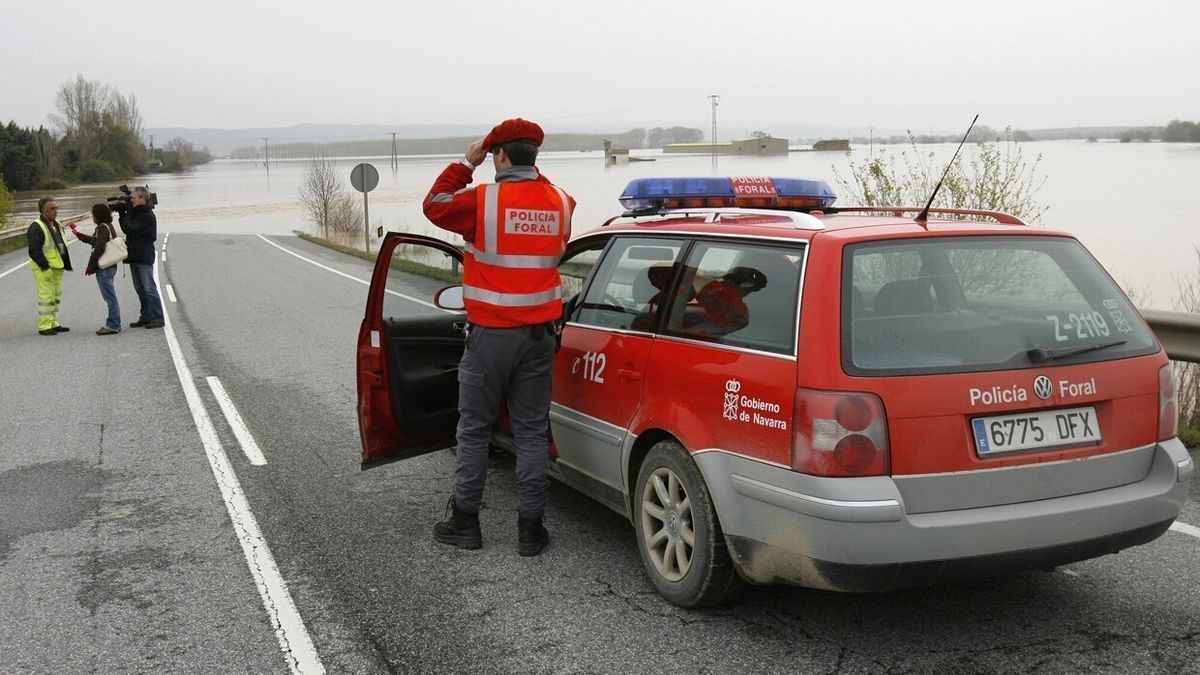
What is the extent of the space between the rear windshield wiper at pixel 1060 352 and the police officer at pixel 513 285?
77.6 inches

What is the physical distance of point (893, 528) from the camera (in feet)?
10.3

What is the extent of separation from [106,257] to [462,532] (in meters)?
10.0

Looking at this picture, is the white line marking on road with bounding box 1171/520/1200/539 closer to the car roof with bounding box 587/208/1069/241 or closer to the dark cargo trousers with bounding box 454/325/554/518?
the car roof with bounding box 587/208/1069/241

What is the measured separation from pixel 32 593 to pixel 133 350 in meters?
7.48

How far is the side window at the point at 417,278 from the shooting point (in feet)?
17.4

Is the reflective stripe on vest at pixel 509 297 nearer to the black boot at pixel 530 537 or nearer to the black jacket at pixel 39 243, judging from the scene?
the black boot at pixel 530 537

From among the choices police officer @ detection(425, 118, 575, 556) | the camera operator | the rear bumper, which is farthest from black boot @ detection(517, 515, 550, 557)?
the camera operator

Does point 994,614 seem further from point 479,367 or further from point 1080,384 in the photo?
point 479,367

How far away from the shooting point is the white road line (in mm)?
3580

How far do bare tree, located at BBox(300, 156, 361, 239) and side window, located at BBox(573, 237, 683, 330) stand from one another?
32218 mm

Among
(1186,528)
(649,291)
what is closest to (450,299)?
(649,291)

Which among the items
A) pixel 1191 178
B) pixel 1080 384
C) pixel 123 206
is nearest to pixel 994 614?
pixel 1080 384

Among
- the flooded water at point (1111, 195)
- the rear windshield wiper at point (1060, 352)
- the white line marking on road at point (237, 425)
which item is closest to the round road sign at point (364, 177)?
the flooded water at point (1111, 195)

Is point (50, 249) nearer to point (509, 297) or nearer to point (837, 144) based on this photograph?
point (837, 144)
